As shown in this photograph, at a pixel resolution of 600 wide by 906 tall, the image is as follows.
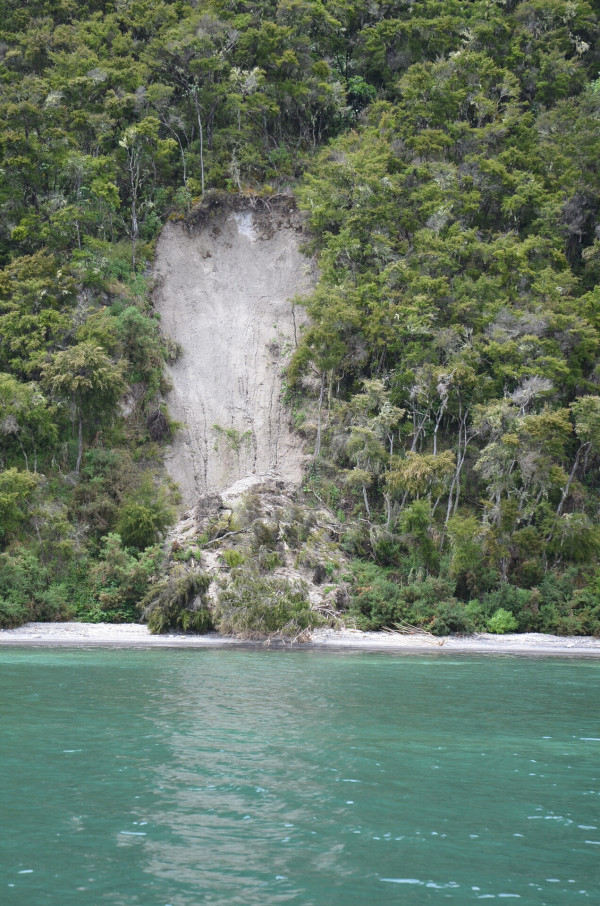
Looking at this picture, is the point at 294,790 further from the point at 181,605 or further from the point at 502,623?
the point at 502,623

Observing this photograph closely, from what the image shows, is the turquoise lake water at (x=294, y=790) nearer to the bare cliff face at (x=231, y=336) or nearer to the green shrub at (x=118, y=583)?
the green shrub at (x=118, y=583)

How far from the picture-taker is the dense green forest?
33.8 metres

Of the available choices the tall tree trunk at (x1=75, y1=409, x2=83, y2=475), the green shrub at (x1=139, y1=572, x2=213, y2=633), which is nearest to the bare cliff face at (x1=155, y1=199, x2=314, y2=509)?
the tall tree trunk at (x1=75, y1=409, x2=83, y2=475)

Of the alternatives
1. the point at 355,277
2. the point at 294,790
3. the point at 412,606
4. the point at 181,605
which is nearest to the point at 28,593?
the point at 181,605

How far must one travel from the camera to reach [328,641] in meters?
30.6

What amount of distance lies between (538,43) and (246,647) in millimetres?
48947

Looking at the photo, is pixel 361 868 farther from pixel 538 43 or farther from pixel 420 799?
pixel 538 43

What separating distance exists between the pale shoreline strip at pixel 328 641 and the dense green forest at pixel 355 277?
0.91m

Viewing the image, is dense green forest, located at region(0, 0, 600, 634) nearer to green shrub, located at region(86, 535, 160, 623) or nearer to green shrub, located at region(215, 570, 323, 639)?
green shrub, located at region(86, 535, 160, 623)

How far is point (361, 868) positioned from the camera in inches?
344

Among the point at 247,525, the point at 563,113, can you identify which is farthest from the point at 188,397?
the point at 563,113

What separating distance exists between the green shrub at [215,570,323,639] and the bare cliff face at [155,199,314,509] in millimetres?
7066

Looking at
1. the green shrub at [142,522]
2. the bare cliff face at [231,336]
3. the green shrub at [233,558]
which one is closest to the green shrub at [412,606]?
the green shrub at [233,558]

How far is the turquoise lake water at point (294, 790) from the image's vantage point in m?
8.38
